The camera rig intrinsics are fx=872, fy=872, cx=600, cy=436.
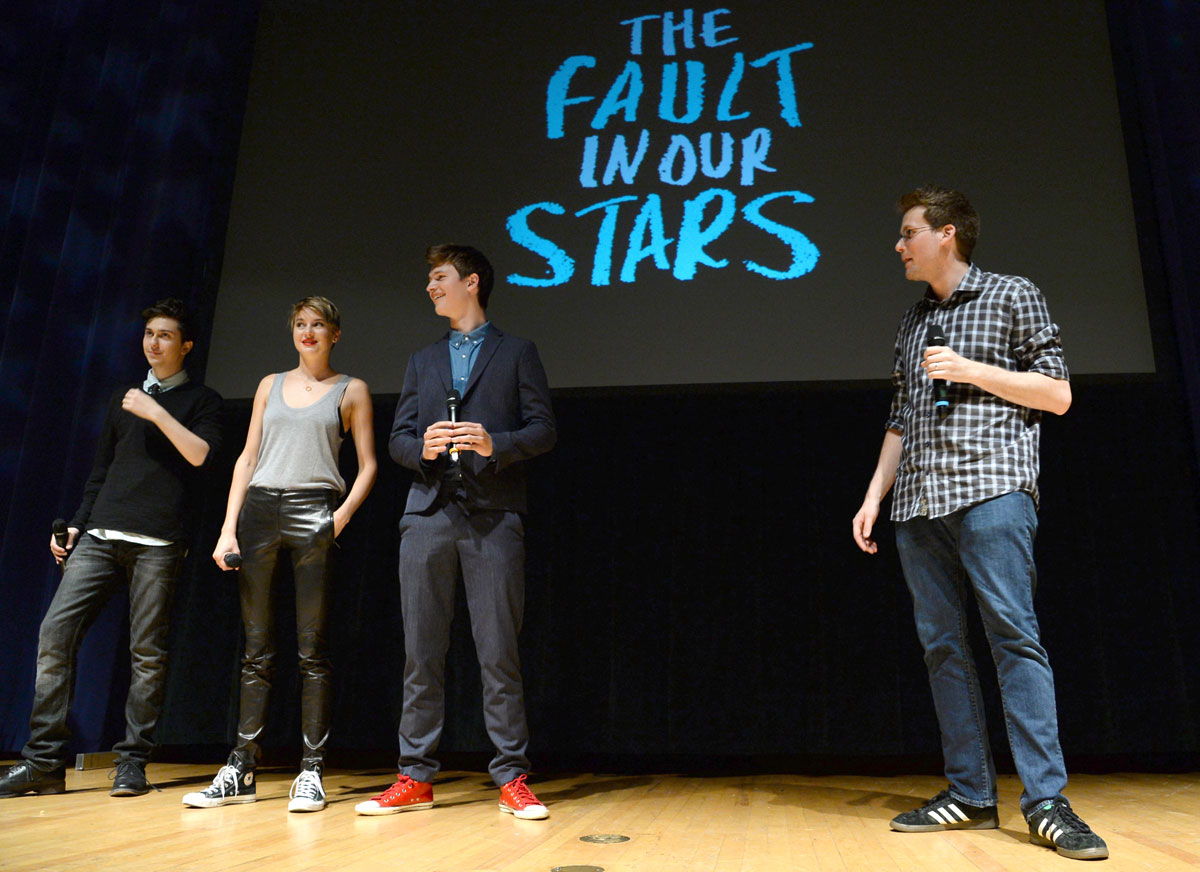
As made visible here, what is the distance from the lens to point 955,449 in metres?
1.66

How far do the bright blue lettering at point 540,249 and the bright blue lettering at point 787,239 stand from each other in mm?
Result: 607

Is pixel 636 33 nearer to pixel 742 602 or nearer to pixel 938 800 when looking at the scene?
pixel 742 602

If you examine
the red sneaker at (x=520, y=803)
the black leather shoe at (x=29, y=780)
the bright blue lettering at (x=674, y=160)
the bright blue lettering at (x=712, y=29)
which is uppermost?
the bright blue lettering at (x=712, y=29)

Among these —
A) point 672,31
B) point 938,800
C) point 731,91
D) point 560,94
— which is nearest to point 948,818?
point 938,800

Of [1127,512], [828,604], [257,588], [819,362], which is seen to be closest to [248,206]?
[257,588]

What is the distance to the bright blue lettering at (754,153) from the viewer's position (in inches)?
116

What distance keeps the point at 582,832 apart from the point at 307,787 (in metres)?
0.67

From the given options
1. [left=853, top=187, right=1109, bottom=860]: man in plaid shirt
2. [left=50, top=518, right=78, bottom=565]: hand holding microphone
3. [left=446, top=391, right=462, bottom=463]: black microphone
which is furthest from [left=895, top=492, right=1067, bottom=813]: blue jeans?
[left=50, top=518, right=78, bottom=565]: hand holding microphone

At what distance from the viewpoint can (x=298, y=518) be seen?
2152 millimetres

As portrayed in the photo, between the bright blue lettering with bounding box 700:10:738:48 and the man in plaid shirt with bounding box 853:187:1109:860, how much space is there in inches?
63.4

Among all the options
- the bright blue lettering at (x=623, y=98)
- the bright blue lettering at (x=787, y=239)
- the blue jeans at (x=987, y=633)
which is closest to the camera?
the blue jeans at (x=987, y=633)

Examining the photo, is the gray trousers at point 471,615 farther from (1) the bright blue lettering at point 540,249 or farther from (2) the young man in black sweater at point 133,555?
(1) the bright blue lettering at point 540,249

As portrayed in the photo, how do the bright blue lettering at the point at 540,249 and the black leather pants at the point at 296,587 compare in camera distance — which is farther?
the bright blue lettering at the point at 540,249

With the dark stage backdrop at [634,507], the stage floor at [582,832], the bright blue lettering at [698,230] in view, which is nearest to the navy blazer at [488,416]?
the stage floor at [582,832]
